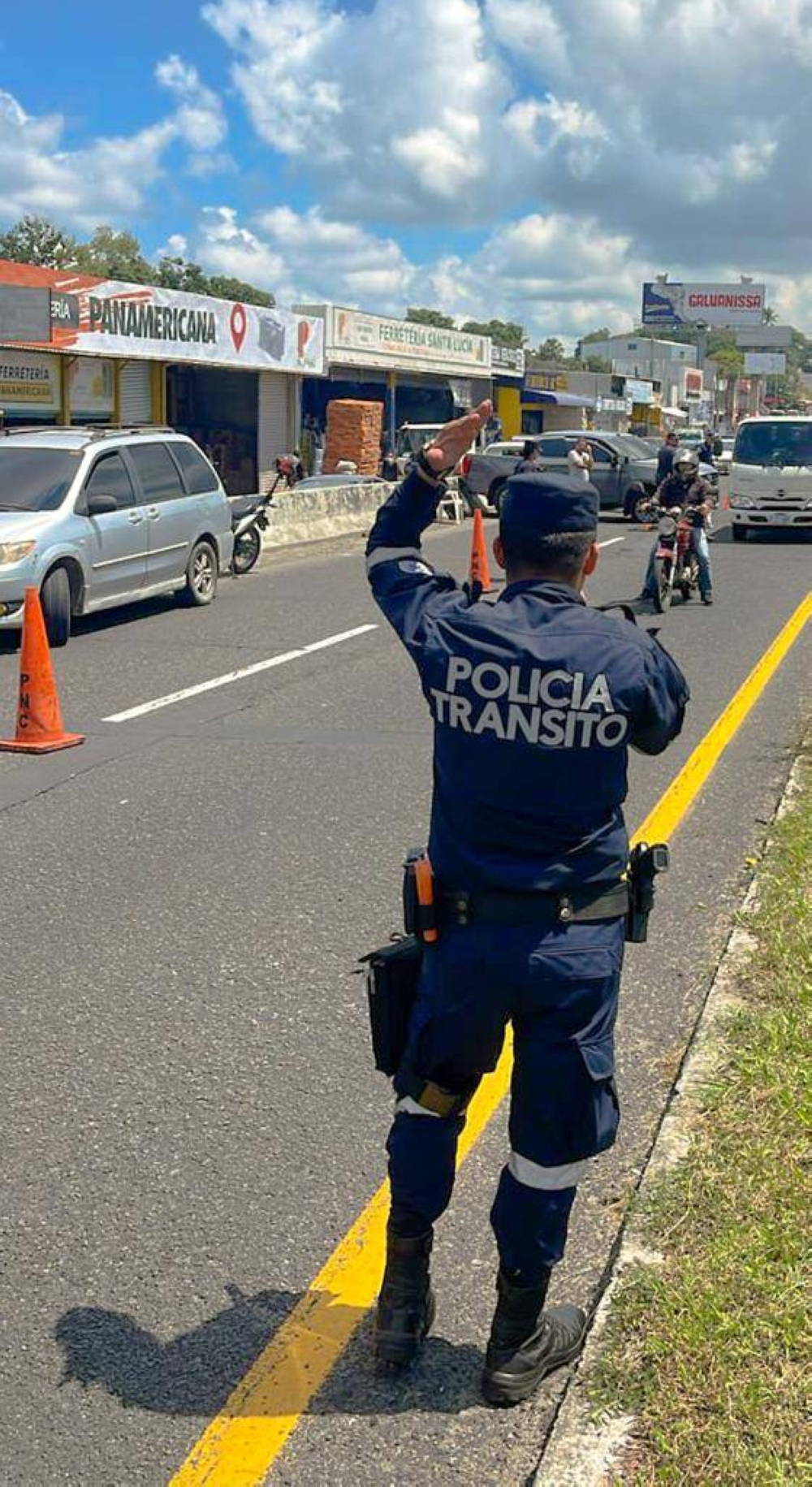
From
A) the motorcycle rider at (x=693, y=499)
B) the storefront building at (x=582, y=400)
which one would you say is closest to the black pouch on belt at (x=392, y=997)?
the motorcycle rider at (x=693, y=499)

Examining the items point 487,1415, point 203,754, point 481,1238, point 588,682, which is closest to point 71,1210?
point 481,1238

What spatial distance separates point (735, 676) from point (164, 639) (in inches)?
190

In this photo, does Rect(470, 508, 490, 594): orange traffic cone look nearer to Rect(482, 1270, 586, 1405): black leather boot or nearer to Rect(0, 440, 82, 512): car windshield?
Rect(0, 440, 82, 512): car windshield

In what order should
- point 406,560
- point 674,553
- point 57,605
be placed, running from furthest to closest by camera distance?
point 674,553 < point 57,605 < point 406,560

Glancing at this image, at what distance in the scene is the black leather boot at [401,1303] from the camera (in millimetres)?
2996

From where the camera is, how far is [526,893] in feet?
9.29

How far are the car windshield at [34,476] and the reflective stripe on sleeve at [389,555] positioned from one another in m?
9.74


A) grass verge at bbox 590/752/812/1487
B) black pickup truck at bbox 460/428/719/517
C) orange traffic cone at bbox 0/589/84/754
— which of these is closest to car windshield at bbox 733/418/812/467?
black pickup truck at bbox 460/428/719/517

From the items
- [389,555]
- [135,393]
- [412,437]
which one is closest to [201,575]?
[389,555]

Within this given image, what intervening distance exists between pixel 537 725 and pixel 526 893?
0.32 meters

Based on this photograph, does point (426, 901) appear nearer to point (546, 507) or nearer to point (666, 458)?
point (546, 507)

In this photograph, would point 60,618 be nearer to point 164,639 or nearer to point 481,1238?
point 164,639

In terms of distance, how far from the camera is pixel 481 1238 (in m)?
3.54

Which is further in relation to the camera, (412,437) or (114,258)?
(114,258)
